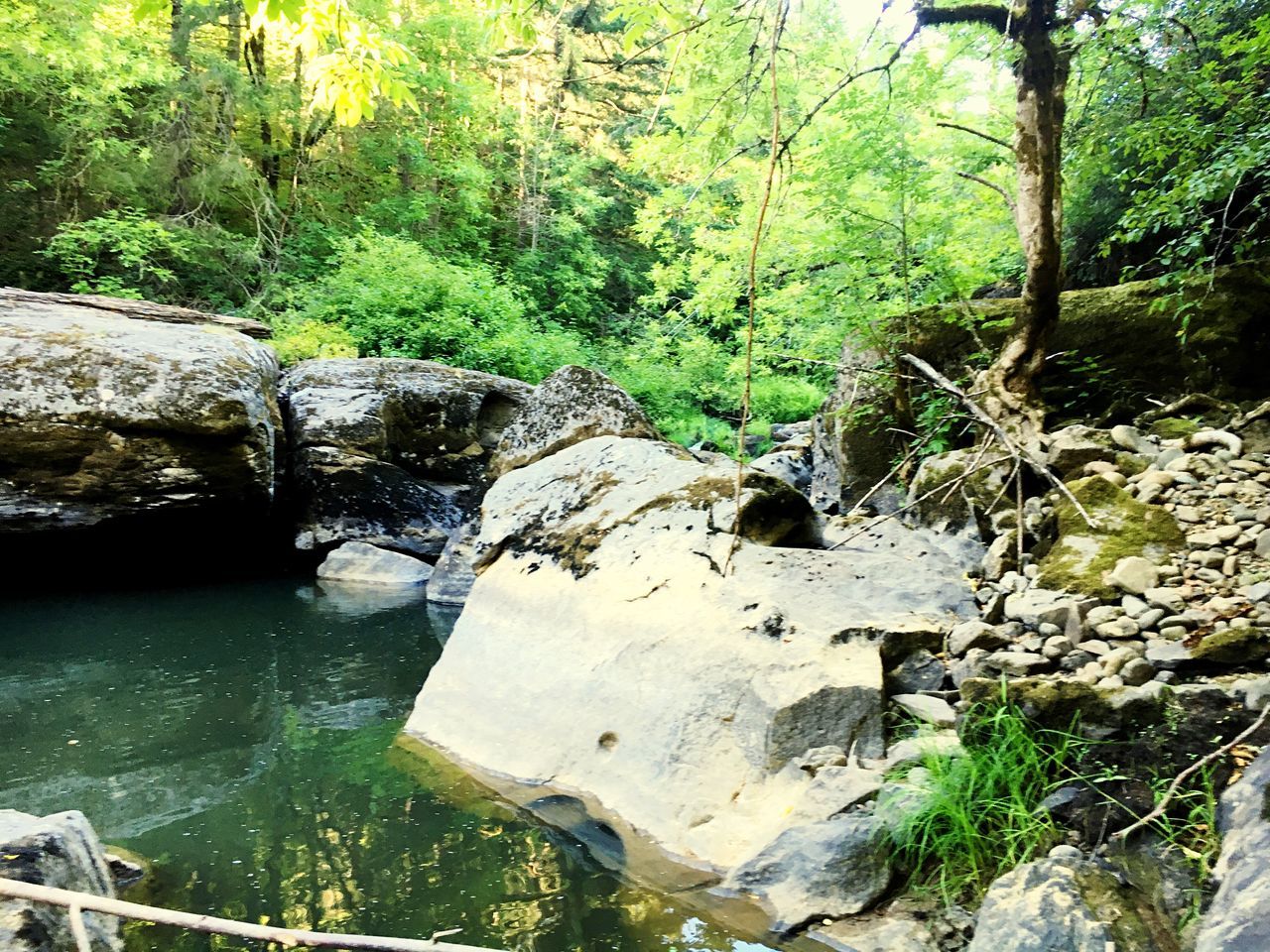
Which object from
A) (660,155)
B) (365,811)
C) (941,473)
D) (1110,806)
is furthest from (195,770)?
(660,155)

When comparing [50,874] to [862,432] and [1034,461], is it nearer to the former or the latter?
[1034,461]

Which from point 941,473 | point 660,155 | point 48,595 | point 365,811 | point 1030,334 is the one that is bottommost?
point 48,595

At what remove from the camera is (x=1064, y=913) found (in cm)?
200

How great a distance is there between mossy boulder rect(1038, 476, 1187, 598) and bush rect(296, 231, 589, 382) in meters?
9.76

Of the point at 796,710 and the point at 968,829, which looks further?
the point at 796,710

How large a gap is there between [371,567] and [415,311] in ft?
17.5

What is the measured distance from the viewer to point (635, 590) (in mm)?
3938

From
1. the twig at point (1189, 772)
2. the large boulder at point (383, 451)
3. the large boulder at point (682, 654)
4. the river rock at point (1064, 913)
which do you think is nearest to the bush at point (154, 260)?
the large boulder at point (383, 451)

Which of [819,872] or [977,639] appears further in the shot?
[977,639]

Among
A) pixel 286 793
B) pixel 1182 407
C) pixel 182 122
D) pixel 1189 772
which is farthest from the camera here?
pixel 182 122

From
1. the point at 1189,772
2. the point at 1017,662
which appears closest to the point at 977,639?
the point at 1017,662

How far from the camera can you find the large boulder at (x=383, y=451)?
877cm

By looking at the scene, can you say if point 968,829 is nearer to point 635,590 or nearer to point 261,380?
point 635,590

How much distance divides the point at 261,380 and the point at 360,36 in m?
6.32
